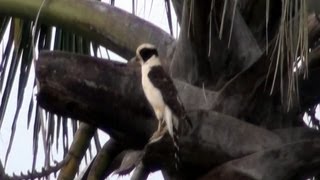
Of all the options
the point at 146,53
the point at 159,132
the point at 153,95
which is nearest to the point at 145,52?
the point at 146,53

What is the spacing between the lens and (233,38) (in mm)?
3719

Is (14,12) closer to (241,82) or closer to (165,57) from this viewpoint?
(165,57)

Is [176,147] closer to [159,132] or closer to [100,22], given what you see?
[159,132]

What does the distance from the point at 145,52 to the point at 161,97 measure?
0.71 ft

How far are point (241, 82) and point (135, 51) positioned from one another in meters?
0.48

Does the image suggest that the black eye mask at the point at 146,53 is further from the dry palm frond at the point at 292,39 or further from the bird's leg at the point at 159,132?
the dry palm frond at the point at 292,39

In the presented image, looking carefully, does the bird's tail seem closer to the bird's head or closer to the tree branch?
the bird's head

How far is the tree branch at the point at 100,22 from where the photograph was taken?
3.94 m

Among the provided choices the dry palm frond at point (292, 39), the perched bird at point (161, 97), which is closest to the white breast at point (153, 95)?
the perched bird at point (161, 97)

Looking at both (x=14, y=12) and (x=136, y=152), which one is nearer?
(x=136, y=152)

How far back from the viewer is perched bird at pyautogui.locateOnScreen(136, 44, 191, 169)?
340cm

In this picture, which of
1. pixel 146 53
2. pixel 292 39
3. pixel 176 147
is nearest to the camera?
pixel 292 39

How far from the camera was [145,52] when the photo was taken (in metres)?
3.63

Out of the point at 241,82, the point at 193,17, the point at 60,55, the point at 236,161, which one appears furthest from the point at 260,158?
the point at 60,55
